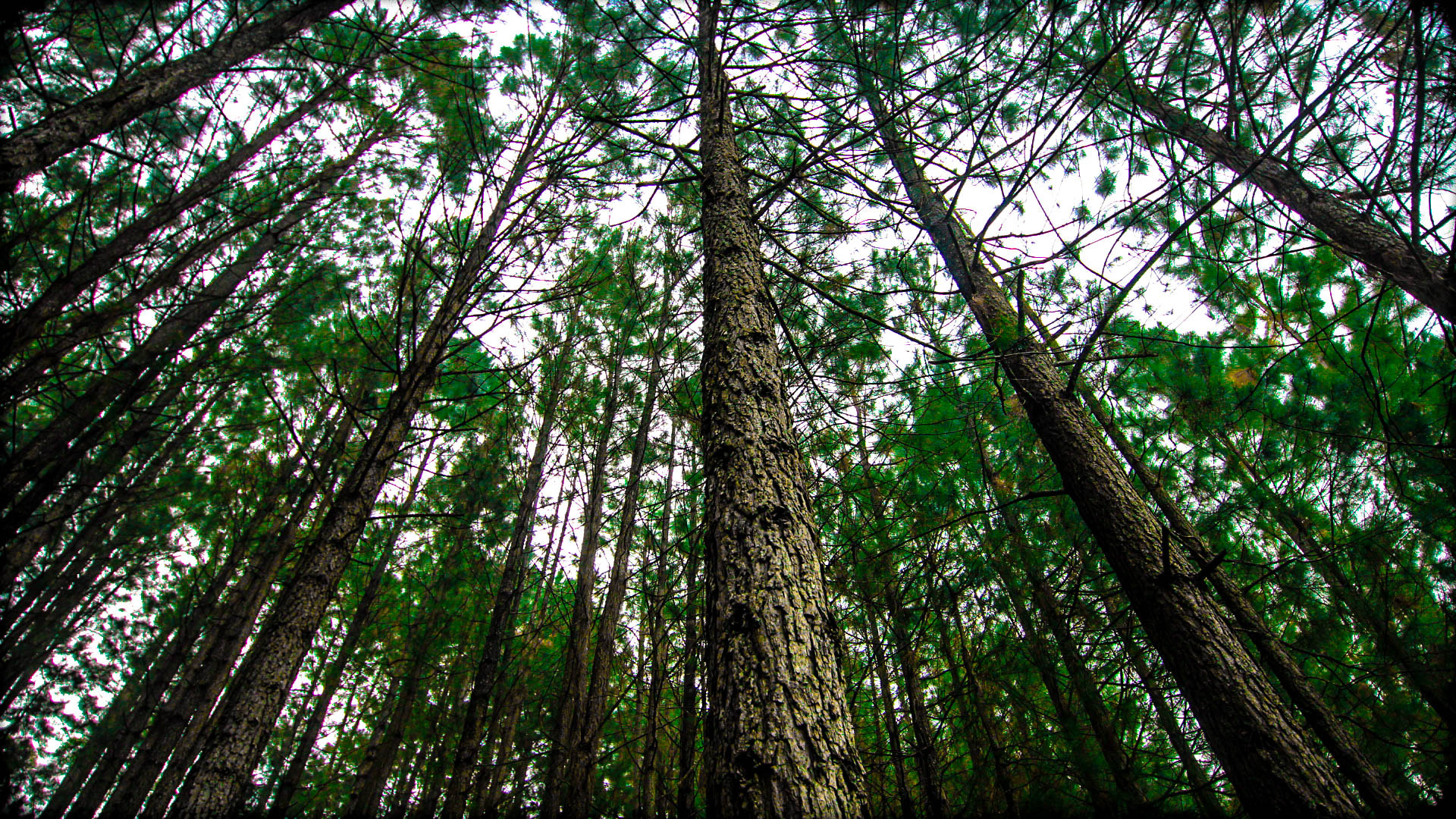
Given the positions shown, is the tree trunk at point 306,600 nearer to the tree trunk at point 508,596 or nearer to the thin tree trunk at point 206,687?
the tree trunk at point 508,596

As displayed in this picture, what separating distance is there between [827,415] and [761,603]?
6.30ft

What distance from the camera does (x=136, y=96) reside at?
291 centimetres

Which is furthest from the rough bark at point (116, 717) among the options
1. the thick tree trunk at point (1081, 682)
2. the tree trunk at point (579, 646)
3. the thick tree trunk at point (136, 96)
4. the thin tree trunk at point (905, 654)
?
the thick tree trunk at point (1081, 682)

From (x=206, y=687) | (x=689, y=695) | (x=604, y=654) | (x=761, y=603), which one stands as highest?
(x=206, y=687)

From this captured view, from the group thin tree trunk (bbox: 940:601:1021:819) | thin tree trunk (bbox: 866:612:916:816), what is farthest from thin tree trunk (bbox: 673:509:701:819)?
thin tree trunk (bbox: 940:601:1021:819)

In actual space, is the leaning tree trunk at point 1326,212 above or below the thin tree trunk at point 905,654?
above

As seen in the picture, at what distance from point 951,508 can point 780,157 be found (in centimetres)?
324

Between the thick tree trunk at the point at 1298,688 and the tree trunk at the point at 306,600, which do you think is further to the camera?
the thick tree trunk at the point at 1298,688

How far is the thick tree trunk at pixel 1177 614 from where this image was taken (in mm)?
1934

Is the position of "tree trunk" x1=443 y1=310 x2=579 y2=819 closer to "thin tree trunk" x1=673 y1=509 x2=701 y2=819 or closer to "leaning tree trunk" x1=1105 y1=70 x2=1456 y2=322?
"thin tree trunk" x1=673 y1=509 x2=701 y2=819

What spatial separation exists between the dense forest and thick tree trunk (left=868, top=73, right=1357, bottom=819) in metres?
0.02

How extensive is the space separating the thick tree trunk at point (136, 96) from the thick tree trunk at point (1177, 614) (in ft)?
12.9

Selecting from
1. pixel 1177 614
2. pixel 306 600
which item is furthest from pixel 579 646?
pixel 1177 614

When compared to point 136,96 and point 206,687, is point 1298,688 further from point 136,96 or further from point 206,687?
point 206,687
